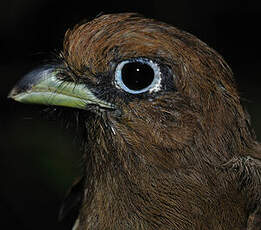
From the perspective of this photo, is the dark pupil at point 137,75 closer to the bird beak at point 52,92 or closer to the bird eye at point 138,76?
the bird eye at point 138,76

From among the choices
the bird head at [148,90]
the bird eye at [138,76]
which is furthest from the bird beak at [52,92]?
the bird eye at [138,76]

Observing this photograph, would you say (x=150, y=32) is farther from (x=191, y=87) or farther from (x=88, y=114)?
(x=88, y=114)

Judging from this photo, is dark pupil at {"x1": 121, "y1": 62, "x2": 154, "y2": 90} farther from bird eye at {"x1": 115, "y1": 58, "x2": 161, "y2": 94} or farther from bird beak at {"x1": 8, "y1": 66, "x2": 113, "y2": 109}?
bird beak at {"x1": 8, "y1": 66, "x2": 113, "y2": 109}

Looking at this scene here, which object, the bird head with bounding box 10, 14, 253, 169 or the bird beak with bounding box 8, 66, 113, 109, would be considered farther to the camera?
the bird beak with bounding box 8, 66, 113, 109

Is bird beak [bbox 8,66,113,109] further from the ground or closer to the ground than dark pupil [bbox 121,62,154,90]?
closer to the ground

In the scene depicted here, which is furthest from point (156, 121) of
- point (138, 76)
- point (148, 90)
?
point (138, 76)

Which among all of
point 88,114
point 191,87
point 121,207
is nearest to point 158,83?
point 191,87

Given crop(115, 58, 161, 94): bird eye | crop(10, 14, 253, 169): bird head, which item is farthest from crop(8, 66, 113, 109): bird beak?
crop(115, 58, 161, 94): bird eye
